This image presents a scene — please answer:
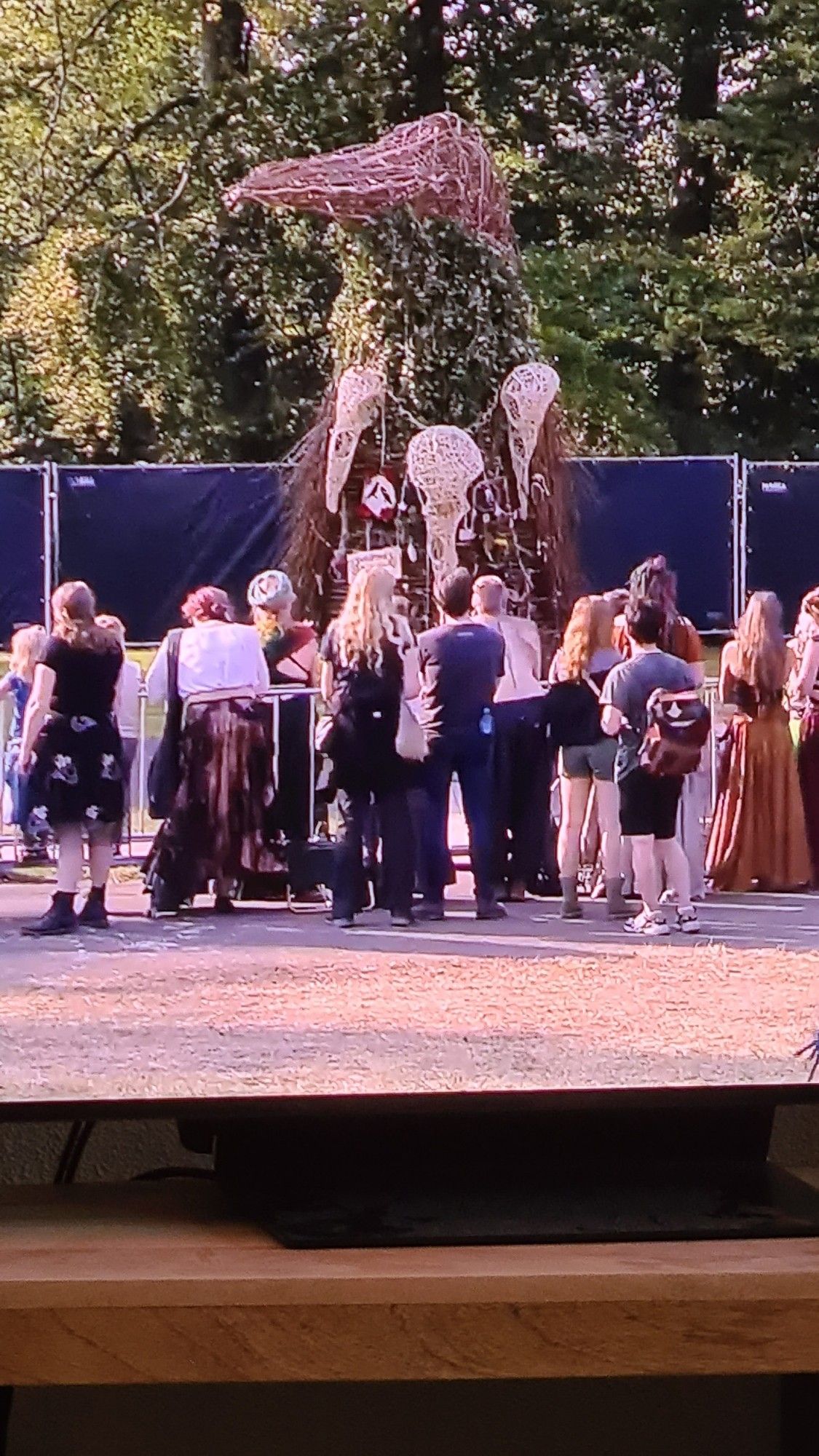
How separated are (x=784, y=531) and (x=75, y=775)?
0.84 meters

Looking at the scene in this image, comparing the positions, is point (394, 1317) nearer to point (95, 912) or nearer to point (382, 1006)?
point (382, 1006)

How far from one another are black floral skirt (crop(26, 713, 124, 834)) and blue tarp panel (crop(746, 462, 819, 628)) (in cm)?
74

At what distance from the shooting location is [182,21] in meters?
2.03

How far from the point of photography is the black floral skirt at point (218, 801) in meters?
2.06

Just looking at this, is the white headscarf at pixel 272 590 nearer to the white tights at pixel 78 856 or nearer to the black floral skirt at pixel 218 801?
the black floral skirt at pixel 218 801

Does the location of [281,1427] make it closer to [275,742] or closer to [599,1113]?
[599,1113]

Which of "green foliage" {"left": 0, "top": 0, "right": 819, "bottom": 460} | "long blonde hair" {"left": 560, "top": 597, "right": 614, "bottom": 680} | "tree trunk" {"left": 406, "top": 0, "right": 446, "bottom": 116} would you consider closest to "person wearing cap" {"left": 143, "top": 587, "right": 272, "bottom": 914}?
"green foliage" {"left": 0, "top": 0, "right": 819, "bottom": 460}

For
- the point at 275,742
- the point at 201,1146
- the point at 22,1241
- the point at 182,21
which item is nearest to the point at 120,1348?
the point at 22,1241

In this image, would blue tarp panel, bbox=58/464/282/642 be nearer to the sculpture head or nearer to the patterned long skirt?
the sculpture head

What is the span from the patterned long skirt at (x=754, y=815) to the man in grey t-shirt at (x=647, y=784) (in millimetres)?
46

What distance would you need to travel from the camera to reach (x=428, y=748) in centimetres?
211

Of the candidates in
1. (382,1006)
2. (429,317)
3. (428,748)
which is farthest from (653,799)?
(429,317)

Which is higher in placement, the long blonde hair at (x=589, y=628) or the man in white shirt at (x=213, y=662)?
the long blonde hair at (x=589, y=628)

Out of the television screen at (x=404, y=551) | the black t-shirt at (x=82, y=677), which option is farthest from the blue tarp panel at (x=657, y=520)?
the black t-shirt at (x=82, y=677)
